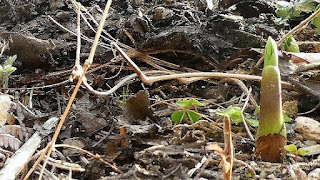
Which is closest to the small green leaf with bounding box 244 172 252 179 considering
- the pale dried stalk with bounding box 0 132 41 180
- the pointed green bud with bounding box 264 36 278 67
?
the pointed green bud with bounding box 264 36 278 67

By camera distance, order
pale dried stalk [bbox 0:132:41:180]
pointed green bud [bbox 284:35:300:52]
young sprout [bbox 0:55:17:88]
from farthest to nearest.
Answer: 1. pointed green bud [bbox 284:35:300:52]
2. young sprout [bbox 0:55:17:88]
3. pale dried stalk [bbox 0:132:41:180]

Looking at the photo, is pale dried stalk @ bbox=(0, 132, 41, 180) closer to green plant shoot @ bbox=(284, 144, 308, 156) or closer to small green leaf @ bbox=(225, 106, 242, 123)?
small green leaf @ bbox=(225, 106, 242, 123)

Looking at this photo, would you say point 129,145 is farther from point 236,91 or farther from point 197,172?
point 236,91

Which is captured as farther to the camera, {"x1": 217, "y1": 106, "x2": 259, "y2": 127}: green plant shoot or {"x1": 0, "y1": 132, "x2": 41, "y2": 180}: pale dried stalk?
{"x1": 217, "y1": 106, "x2": 259, "y2": 127}: green plant shoot

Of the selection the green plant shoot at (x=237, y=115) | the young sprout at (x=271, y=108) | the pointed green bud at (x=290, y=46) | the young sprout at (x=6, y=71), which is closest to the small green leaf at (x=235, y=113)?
the green plant shoot at (x=237, y=115)

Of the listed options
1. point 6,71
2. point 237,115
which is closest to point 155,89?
point 237,115

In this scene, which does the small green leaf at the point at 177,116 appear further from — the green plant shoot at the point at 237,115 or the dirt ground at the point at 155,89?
the green plant shoot at the point at 237,115
